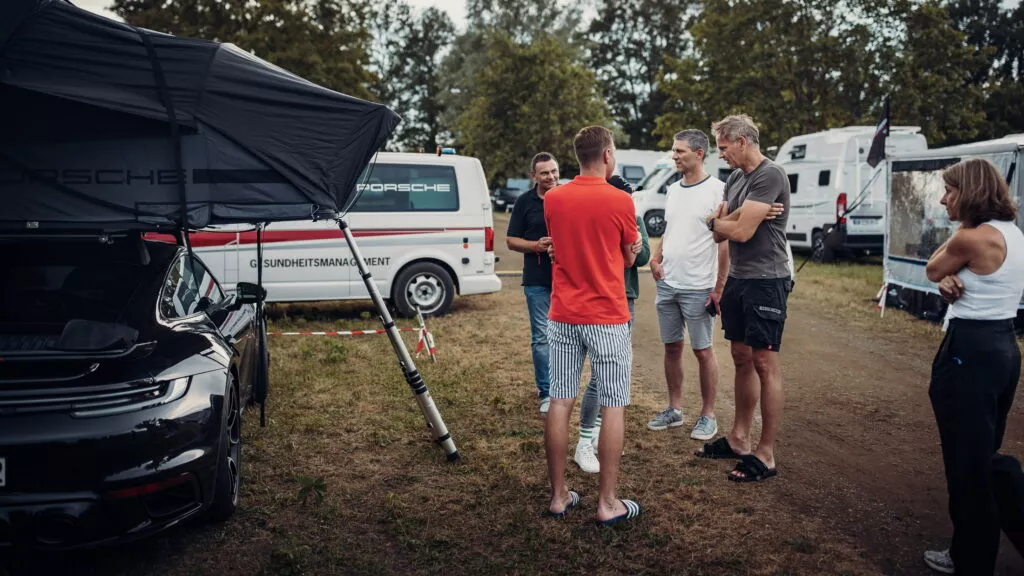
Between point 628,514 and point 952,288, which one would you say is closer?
point 952,288

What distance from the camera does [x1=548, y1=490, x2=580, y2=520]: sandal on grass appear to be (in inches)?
161

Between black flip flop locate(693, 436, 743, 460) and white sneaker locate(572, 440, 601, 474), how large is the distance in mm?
697

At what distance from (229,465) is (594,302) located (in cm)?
194

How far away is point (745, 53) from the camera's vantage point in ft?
75.0

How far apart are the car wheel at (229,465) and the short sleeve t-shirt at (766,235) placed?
2.87 m

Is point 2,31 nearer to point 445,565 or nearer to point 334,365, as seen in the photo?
point 445,565

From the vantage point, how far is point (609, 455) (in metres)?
3.98

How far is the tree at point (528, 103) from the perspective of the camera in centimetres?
3247

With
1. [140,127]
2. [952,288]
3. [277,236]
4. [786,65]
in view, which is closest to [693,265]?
[952,288]

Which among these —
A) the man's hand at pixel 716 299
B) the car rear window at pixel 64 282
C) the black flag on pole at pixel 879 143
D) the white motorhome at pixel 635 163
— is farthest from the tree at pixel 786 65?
the car rear window at pixel 64 282

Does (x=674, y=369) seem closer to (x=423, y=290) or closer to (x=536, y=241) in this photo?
(x=536, y=241)

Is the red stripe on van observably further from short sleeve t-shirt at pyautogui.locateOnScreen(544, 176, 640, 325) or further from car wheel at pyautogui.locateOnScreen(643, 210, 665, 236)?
car wheel at pyautogui.locateOnScreen(643, 210, 665, 236)

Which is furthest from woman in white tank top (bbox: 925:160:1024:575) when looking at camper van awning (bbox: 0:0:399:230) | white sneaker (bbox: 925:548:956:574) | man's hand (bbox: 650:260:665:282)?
camper van awning (bbox: 0:0:399:230)

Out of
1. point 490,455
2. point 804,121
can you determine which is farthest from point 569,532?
point 804,121
